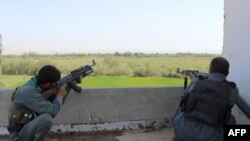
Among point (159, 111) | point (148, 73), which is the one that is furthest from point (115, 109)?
point (148, 73)

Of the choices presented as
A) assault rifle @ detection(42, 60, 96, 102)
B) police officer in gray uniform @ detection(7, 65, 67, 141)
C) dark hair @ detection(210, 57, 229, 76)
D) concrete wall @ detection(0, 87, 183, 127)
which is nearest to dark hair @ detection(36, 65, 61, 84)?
police officer in gray uniform @ detection(7, 65, 67, 141)

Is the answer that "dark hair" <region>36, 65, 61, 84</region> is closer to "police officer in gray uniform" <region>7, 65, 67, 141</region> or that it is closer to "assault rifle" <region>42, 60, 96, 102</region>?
"police officer in gray uniform" <region>7, 65, 67, 141</region>

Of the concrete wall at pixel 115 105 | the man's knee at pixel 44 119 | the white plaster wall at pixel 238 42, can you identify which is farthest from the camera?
the concrete wall at pixel 115 105

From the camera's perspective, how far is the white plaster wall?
6.60 meters

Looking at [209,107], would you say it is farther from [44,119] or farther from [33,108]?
[33,108]

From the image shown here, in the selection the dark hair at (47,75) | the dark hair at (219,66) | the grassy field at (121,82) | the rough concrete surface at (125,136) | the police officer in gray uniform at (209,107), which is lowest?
the rough concrete surface at (125,136)

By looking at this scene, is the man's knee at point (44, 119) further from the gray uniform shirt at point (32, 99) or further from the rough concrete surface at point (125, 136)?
the rough concrete surface at point (125, 136)

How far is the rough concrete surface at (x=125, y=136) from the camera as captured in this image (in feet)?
21.8

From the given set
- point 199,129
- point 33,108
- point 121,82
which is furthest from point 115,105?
point 121,82

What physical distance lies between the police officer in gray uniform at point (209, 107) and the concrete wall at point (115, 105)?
2434mm

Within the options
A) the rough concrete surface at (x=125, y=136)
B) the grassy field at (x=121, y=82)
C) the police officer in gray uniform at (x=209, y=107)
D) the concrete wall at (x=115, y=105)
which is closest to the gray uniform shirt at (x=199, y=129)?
the police officer in gray uniform at (x=209, y=107)

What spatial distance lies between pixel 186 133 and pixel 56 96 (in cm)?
185

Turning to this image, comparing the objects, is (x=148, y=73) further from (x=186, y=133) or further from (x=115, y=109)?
(x=186, y=133)

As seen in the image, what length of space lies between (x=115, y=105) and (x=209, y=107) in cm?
272
